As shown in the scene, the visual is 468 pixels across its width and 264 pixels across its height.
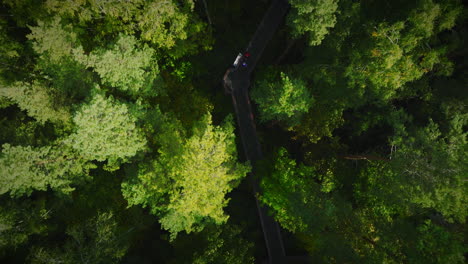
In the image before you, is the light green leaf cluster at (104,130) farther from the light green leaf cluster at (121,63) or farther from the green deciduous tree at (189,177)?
the green deciduous tree at (189,177)

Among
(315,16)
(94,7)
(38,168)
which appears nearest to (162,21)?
(94,7)

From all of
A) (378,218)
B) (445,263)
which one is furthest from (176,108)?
(445,263)

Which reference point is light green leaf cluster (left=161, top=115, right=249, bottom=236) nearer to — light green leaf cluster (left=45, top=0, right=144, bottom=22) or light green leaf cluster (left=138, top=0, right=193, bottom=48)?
light green leaf cluster (left=138, top=0, right=193, bottom=48)

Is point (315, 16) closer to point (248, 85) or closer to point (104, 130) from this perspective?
point (248, 85)

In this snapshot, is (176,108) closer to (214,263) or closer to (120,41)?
(120,41)

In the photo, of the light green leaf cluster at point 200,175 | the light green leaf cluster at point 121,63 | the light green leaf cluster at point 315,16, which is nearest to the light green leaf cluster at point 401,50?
the light green leaf cluster at point 315,16

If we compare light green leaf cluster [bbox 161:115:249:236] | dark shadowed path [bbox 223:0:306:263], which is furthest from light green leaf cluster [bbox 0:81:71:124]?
dark shadowed path [bbox 223:0:306:263]
